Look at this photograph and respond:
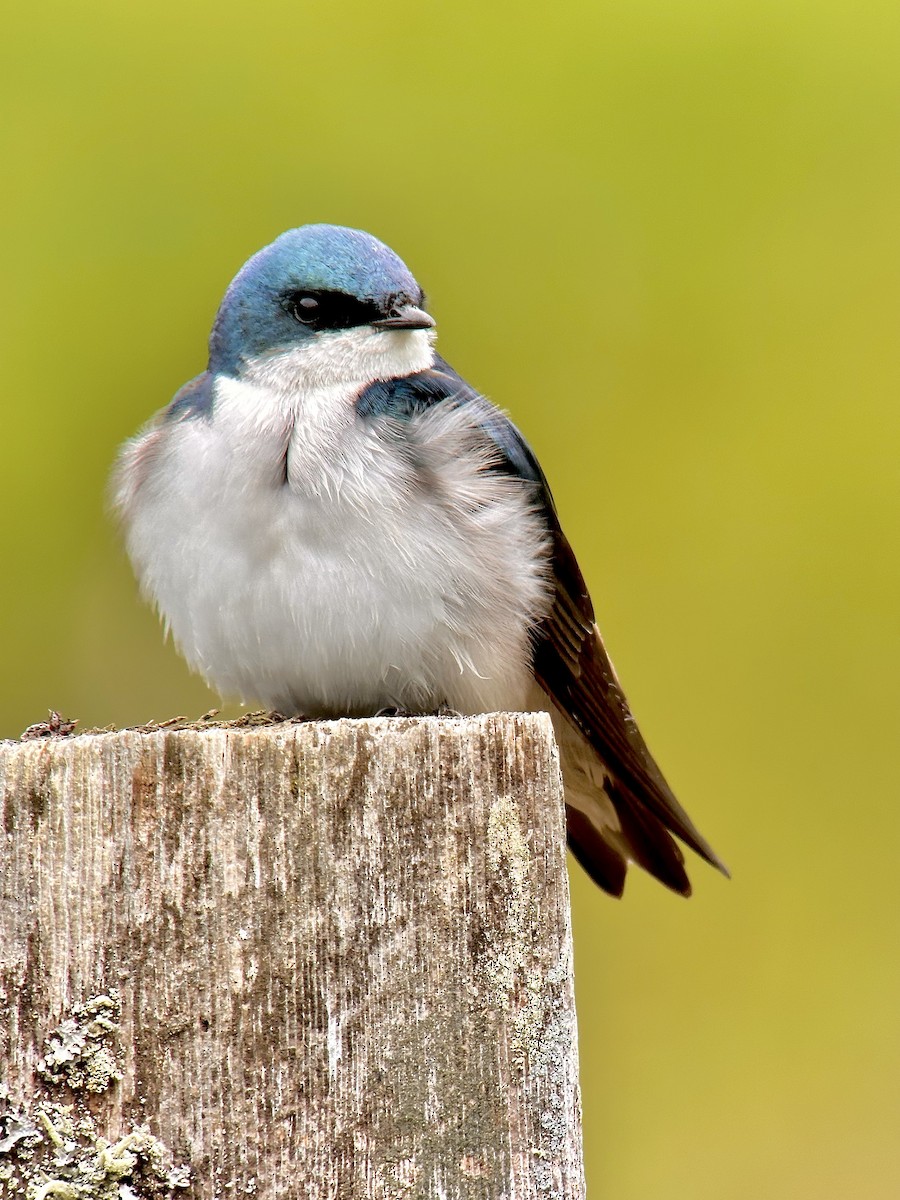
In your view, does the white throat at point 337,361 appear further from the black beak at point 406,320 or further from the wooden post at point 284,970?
the wooden post at point 284,970

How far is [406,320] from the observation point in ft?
8.34

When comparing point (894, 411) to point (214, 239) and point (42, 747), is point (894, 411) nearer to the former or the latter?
point (214, 239)

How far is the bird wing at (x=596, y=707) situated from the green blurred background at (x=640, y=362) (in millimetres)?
1049

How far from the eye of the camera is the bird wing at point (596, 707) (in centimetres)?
268

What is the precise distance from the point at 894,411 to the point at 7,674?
2.40 metres

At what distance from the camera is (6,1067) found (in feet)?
4.42

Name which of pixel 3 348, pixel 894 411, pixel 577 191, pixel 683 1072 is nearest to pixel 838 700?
pixel 894 411

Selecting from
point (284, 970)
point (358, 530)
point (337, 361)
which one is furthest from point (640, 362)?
point (284, 970)

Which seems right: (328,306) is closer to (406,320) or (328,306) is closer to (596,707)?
(406,320)

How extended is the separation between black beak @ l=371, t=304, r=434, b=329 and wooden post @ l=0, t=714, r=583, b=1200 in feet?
4.01

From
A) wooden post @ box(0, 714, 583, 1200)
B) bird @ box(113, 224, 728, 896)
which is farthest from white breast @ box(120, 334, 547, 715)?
wooden post @ box(0, 714, 583, 1200)

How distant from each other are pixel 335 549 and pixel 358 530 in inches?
1.9

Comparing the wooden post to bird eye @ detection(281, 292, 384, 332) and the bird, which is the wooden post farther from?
bird eye @ detection(281, 292, 384, 332)

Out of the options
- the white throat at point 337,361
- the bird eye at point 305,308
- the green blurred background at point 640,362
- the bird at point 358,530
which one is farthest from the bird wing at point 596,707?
the green blurred background at point 640,362
